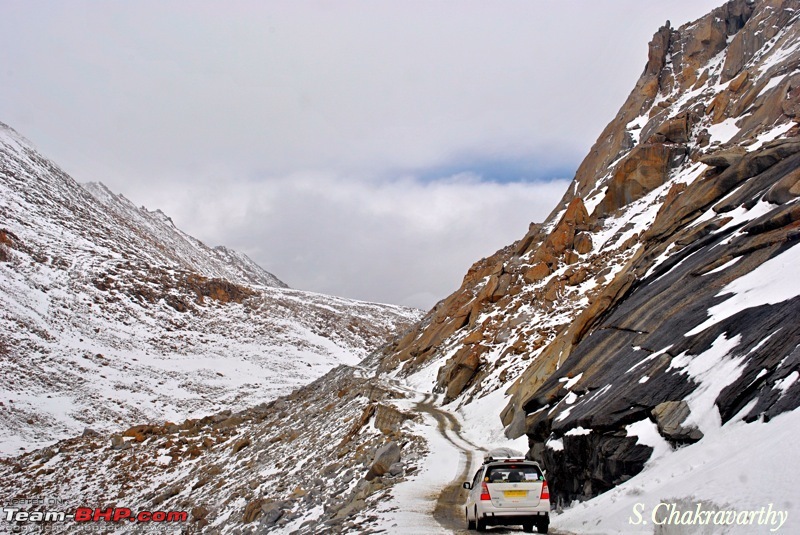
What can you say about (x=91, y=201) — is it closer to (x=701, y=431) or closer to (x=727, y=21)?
(x=727, y=21)

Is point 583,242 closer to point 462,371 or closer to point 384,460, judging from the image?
point 462,371

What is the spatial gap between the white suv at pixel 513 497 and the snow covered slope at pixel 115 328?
4657 centimetres

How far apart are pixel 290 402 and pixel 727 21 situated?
2508 inches

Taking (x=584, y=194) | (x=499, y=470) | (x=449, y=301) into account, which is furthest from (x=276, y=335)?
(x=499, y=470)

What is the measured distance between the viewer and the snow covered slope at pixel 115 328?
5709cm

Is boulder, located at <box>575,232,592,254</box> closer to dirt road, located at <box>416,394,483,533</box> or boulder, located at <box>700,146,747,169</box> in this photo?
dirt road, located at <box>416,394,483,533</box>

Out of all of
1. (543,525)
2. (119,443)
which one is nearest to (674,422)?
(543,525)

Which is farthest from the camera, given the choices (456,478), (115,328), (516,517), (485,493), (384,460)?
(115,328)

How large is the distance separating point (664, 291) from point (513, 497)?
1098cm

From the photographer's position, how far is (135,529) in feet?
92.6

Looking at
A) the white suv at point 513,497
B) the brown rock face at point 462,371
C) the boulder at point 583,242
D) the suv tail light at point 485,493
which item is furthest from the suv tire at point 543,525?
the boulder at point 583,242

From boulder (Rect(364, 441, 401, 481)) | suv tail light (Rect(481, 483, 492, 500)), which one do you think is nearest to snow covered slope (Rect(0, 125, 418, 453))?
boulder (Rect(364, 441, 401, 481))

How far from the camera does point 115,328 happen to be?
3150 inches

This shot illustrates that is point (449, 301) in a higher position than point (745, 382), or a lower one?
higher
